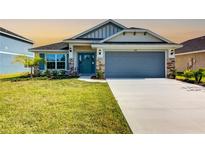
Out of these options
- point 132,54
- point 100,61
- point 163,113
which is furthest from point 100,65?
point 163,113

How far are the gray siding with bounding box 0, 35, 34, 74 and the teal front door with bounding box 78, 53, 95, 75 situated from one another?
919 centimetres

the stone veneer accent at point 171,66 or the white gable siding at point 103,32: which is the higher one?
the white gable siding at point 103,32

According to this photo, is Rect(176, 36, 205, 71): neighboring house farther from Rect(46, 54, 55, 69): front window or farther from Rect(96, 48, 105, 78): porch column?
Rect(46, 54, 55, 69): front window

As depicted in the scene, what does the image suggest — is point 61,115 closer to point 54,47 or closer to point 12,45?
point 54,47

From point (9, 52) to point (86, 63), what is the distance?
10813 mm

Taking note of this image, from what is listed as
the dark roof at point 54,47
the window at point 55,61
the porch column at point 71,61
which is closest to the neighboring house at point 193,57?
the porch column at point 71,61

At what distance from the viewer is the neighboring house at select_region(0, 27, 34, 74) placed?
85.8ft

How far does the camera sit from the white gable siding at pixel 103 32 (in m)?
21.7

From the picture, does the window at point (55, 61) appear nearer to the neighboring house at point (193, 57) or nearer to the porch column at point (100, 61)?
the porch column at point (100, 61)

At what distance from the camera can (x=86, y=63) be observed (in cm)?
2206

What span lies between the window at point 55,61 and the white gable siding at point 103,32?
3083 mm
